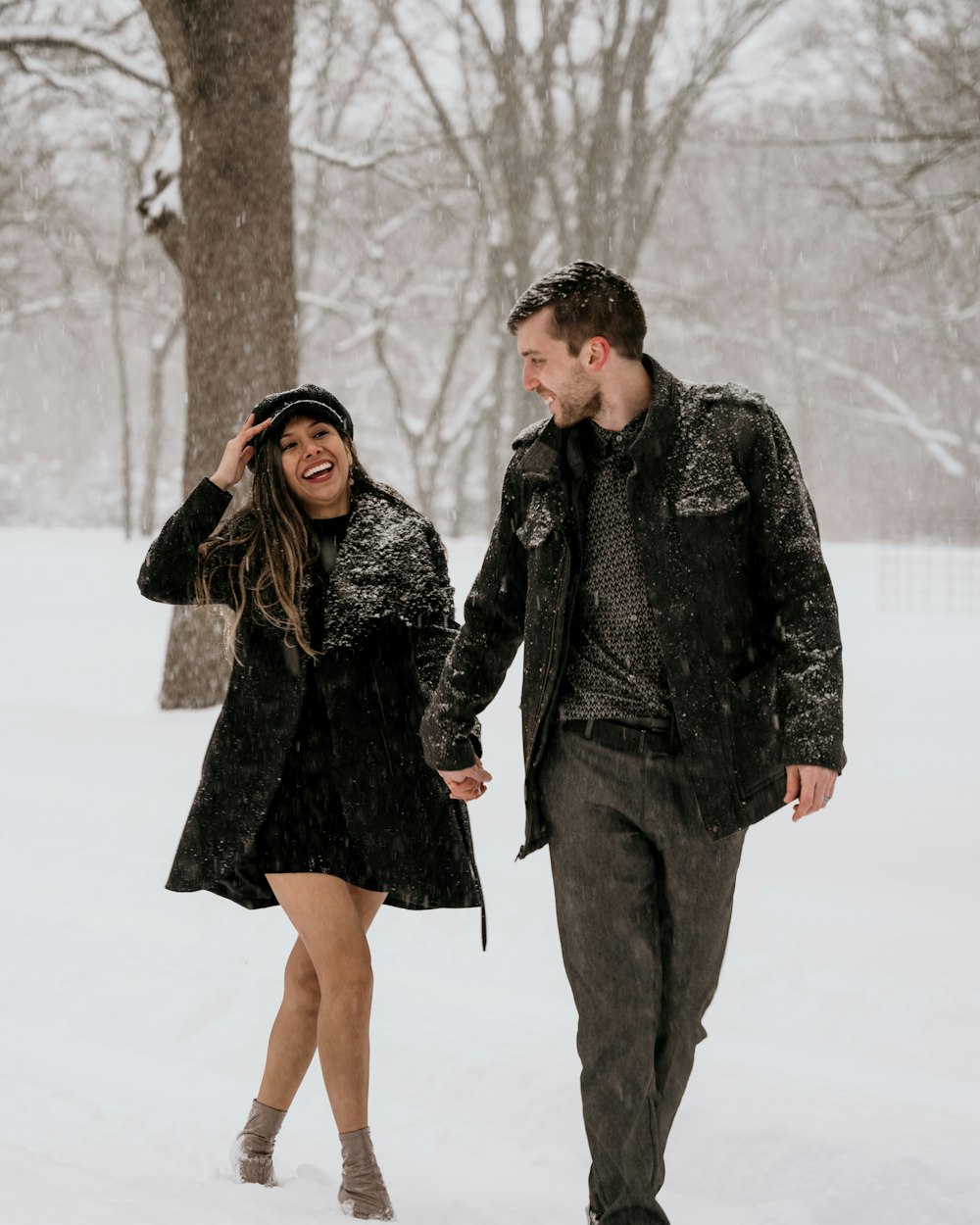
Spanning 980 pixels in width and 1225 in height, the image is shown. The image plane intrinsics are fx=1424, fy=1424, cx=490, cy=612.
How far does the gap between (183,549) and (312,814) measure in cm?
75

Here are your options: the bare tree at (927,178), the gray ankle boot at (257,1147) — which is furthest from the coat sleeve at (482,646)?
the bare tree at (927,178)

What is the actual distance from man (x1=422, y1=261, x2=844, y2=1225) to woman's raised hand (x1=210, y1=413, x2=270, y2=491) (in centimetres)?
74

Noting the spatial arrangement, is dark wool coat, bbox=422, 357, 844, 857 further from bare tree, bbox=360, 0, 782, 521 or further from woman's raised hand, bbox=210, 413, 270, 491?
bare tree, bbox=360, 0, 782, 521

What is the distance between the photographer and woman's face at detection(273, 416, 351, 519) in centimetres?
356

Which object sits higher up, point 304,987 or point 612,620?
point 612,620

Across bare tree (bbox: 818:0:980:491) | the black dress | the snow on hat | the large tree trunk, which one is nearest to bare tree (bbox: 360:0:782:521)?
bare tree (bbox: 818:0:980:491)

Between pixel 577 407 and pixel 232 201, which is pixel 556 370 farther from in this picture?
pixel 232 201

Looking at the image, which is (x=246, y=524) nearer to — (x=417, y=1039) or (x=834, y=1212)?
(x=417, y=1039)

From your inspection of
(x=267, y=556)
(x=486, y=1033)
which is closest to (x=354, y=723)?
(x=267, y=556)

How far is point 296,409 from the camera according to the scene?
3.57m

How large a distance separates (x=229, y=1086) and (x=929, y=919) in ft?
9.13

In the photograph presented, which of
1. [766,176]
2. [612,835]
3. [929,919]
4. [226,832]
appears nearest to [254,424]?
[226,832]

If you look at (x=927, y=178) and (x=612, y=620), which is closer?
(x=612, y=620)

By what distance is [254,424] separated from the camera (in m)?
3.61
